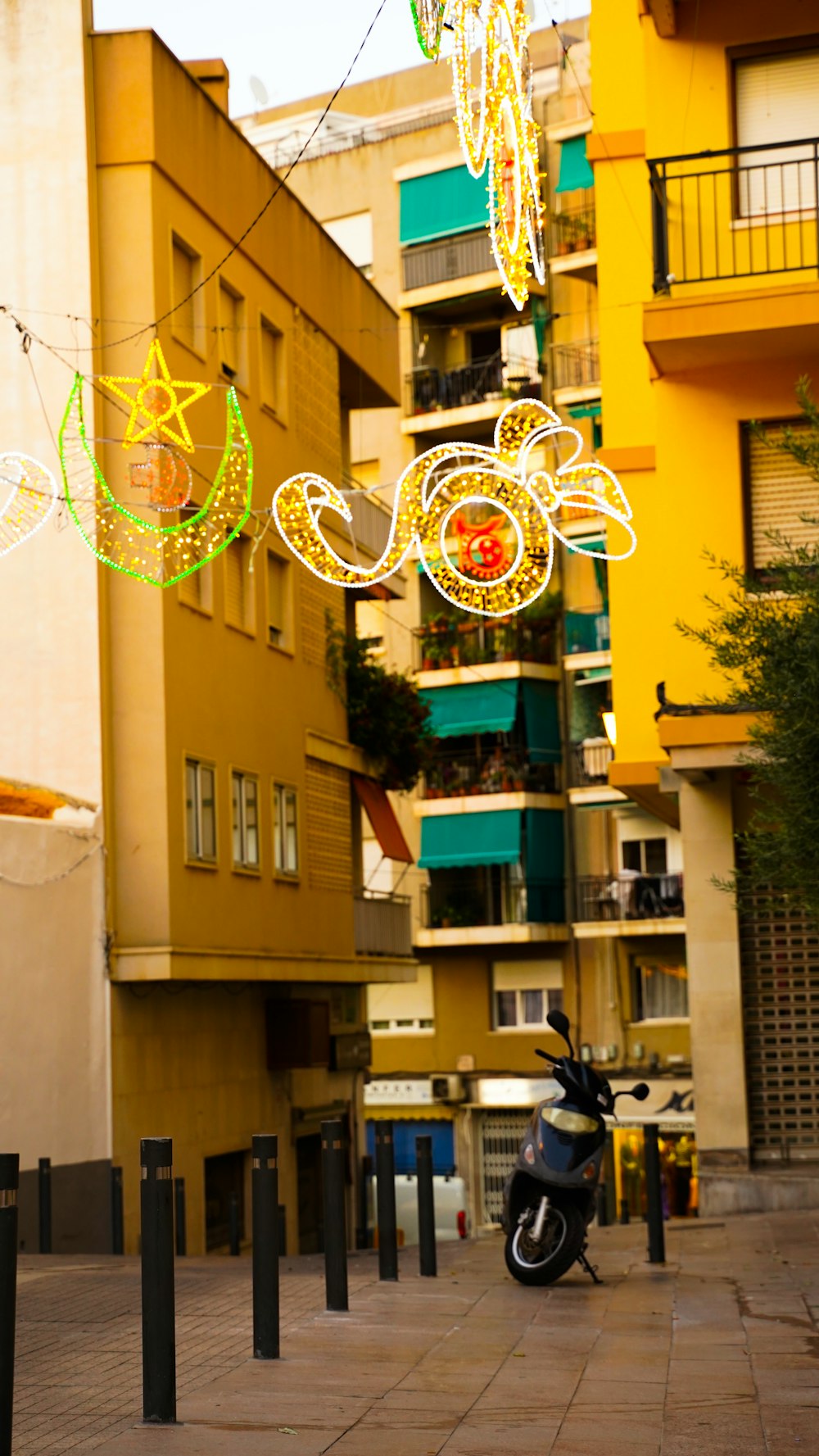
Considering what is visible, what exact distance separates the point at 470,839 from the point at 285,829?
14802 millimetres

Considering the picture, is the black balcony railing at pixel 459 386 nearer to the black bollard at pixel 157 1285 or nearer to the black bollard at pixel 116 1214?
the black bollard at pixel 116 1214

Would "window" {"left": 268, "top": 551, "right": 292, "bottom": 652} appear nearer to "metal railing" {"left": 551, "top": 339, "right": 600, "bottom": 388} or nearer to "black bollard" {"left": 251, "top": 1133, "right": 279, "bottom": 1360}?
"metal railing" {"left": 551, "top": 339, "right": 600, "bottom": 388}

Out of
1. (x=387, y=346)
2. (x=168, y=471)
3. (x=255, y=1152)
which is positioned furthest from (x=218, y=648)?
(x=255, y=1152)

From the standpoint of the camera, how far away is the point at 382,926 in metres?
31.8

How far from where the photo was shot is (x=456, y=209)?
4481 centimetres

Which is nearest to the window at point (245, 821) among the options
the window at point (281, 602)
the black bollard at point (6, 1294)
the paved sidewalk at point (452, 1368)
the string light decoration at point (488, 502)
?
the window at point (281, 602)

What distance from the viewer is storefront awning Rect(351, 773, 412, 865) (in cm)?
3119

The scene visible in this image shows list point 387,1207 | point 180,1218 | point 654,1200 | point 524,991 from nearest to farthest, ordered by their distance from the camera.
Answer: point 387,1207, point 654,1200, point 180,1218, point 524,991

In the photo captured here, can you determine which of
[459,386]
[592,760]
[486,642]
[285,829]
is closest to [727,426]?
[285,829]

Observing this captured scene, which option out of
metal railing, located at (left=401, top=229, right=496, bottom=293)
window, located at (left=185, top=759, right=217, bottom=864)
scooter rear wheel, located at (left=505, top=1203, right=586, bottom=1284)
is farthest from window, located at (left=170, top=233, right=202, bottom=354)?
metal railing, located at (left=401, top=229, right=496, bottom=293)

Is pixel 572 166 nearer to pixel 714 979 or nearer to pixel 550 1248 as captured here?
pixel 714 979

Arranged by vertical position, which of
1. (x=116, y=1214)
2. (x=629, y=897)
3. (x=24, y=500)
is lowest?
(x=116, y=1214)

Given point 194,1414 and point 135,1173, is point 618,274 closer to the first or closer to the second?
point 135,1173

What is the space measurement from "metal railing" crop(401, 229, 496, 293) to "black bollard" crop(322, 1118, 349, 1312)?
35195 millimetres
